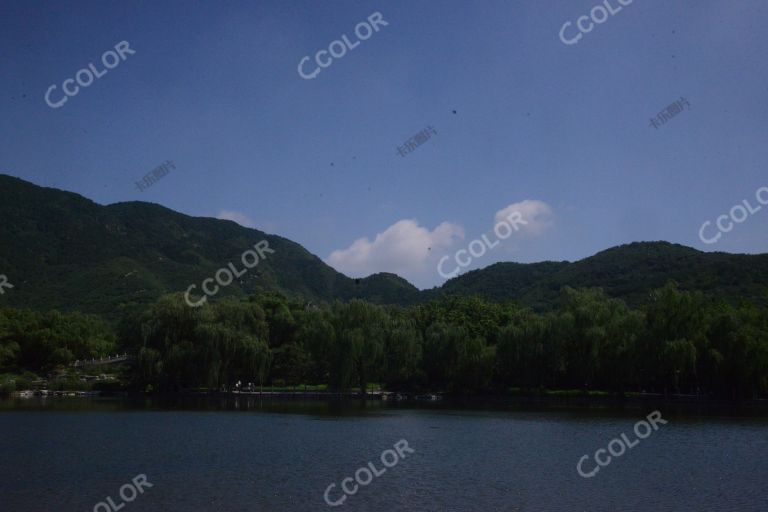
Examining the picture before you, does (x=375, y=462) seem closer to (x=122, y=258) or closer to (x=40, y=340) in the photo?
(x=40, y=340)

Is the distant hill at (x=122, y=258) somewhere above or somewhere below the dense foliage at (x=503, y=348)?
above

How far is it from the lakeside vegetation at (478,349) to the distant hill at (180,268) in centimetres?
1652

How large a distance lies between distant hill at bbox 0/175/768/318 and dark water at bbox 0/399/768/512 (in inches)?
1455

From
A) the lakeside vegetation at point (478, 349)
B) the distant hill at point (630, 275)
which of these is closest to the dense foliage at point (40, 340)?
the lakeside vegetation at point (478, 349)

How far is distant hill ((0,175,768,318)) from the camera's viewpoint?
83.7 meters

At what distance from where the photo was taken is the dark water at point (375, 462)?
15.0 m

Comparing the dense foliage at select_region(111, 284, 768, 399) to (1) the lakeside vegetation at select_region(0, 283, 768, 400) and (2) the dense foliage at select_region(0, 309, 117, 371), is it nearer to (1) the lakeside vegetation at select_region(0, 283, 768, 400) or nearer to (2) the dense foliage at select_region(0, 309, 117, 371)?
(1) the lakeside vegetation at select_region(0, 283, 768, 400)

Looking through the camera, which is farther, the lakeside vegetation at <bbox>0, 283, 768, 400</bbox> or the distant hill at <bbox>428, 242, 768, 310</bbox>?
the distant hill at <bbox>428, 242, 768, 310</bbox>

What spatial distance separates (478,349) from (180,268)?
67.5m
